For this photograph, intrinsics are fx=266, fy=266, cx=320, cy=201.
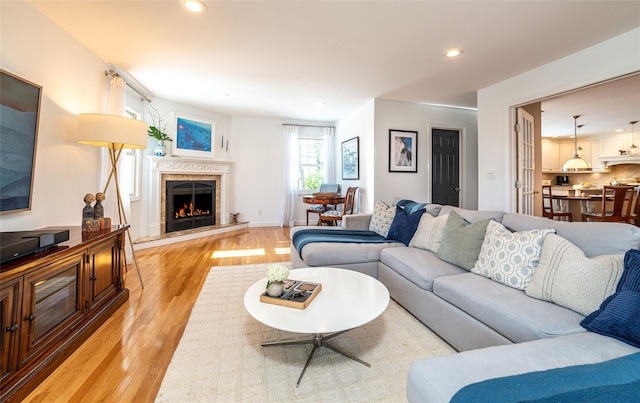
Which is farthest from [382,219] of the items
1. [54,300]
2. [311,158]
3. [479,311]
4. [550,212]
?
[311,158]

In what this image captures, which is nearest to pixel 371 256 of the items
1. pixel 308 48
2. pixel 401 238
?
pixel 401 238

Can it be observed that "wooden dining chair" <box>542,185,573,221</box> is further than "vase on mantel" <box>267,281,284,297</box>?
Yes

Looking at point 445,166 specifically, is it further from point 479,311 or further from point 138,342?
point 138,342

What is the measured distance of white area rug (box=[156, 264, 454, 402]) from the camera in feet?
4.41

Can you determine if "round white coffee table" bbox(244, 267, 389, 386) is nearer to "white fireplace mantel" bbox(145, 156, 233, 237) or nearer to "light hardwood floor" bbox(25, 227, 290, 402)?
"light hardwood floor" bbox(25, 227, 290, 402)

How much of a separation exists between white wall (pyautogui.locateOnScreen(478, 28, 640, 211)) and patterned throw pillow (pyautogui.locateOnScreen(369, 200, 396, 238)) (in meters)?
1.77

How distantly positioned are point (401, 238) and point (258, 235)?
328 cm

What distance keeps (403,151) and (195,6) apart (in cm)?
368

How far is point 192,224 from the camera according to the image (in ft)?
17.4

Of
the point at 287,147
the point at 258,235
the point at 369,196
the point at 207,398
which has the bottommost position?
the point at 207,398

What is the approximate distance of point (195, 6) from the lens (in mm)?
2131

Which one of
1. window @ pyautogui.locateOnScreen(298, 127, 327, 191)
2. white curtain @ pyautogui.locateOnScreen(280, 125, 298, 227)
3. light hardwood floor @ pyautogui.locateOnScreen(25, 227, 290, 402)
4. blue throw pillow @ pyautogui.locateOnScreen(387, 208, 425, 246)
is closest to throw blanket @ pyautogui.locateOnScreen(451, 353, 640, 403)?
light hardwood floor @ pyautogui.locateOnScreen(25, 227, 290, 402)

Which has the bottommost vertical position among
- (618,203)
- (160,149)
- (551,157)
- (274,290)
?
(274,290)

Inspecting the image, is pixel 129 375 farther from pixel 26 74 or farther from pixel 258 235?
pixel 258 235
